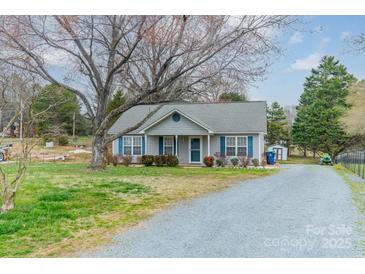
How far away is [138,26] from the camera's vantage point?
24.0ft

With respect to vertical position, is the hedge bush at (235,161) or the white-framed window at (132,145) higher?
the white-framed window at (132,145)

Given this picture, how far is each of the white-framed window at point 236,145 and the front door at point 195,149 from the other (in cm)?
121

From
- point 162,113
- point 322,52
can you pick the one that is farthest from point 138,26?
point 162,113

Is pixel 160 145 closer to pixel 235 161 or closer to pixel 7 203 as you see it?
pixel 235 161

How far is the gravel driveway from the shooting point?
10.4 feet

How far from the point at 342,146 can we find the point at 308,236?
7.66 m

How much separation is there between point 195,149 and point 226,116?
182 cm

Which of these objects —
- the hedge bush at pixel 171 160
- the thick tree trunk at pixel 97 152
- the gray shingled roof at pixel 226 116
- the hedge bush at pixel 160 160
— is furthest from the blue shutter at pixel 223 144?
the thick tree trunk at pixel 97 152

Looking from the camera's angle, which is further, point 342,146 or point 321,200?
point 342,146

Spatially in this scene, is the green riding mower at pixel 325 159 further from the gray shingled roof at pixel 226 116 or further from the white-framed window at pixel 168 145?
the white-framed window at pixel 168 145

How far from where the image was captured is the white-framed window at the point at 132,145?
14.7 meters

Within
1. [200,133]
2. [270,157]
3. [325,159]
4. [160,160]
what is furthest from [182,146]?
[325,159]

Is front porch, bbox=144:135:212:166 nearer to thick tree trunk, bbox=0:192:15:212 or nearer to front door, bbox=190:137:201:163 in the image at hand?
front door, bbox=190:137:201:163
